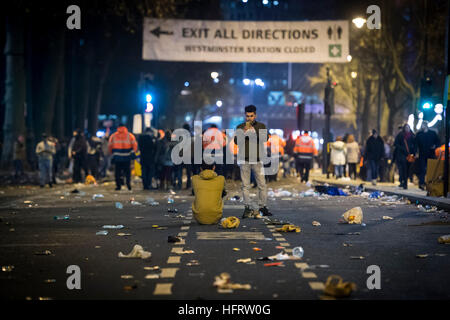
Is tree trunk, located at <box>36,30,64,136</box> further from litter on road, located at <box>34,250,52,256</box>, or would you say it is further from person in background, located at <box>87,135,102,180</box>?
litter on road, located at <box>34,250,52,256</box>

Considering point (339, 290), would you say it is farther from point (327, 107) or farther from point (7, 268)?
point (327, 107)

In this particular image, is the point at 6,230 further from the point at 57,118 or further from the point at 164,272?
the point at 57,118

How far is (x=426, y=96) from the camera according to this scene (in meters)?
27.0

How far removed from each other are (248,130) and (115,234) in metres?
3.85

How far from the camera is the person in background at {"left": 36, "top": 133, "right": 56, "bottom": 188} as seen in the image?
2786cm

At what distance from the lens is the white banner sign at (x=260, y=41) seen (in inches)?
1222

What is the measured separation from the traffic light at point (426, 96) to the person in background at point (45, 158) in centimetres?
1186

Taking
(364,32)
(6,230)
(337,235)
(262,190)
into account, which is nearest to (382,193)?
(262,190)

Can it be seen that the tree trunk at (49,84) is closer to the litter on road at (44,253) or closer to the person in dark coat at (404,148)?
the person in dark coat at (404,148)

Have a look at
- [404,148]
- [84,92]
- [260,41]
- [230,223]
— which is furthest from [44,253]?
[84,92]

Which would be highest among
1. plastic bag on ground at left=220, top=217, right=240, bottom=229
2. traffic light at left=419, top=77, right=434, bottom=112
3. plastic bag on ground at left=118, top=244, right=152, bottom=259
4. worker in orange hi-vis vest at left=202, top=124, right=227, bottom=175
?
traffic light at left=419, top=77, right=434, bottom=112

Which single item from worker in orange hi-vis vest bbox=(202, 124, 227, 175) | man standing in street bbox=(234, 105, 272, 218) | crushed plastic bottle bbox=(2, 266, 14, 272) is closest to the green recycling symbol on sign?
worker in orange hi-vis vest bbox=(202, 124, 227, 175)

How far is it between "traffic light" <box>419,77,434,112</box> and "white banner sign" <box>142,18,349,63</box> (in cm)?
479

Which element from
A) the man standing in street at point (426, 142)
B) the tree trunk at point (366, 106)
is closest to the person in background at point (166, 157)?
the man standing in street at point (426, 142)
